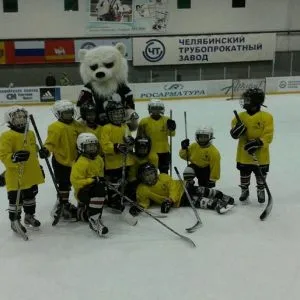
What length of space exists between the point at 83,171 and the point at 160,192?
0.88m

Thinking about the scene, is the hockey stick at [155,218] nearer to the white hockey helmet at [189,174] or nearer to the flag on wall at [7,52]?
the white hockey helmet at [189,174]

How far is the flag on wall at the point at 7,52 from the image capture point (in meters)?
14.2

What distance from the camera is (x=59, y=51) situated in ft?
47.4

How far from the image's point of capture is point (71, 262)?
3.17 metres

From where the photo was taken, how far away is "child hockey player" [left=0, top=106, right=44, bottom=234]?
11.1 feet

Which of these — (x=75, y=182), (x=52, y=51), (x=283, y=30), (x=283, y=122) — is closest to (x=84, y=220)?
(x=75, y=182)

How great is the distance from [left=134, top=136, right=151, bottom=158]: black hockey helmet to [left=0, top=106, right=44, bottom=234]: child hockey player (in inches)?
35.6

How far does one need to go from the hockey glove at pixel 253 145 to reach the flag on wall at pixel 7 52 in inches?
469

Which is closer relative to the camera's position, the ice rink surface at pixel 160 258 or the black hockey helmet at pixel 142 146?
the ice rink surface at pixel 160 258

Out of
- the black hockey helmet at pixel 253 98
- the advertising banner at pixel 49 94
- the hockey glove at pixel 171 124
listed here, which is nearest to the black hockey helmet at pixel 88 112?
the hockey glove at pixel 171 124

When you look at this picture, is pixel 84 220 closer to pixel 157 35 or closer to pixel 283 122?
pixel 283 122

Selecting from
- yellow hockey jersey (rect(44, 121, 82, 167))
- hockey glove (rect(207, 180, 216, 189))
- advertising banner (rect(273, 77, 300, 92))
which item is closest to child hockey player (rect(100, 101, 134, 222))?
yellow hockey jersey (rect(44, 121, 82, 167))

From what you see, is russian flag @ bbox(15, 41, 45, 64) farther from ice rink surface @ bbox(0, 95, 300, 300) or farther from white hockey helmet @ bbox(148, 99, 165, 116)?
white hockey helmet @ bbox(148, 99, 165, 116)

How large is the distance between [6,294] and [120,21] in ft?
43.0
